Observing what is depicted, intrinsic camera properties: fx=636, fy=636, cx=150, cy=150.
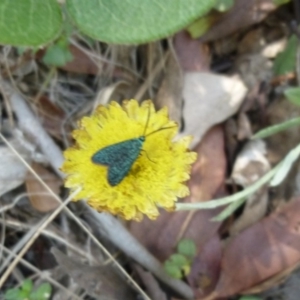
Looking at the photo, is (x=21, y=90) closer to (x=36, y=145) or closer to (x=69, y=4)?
(x=36, y=145)

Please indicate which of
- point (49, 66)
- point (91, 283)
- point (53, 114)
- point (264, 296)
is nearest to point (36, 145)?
point (53, 114)

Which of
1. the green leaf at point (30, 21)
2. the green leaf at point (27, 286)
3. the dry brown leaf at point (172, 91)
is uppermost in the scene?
the green leaf at point (30, 21)

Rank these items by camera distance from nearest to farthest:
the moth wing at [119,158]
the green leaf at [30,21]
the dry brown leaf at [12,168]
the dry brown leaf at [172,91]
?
1. the moth wing at [119,158]
2. the green leaf at [30,21]
3. the dry brown leaf at [12,168]
4. the dry brown leaf at [172,91]

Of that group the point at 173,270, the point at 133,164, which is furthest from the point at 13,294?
the point at 133,164

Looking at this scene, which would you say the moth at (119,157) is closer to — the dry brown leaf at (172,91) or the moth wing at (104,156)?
the moth wing at (104,156)

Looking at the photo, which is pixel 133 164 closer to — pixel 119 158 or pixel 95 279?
pixel 119 158

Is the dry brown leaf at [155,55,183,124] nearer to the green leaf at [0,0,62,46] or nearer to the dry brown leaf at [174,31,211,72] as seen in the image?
→ the dry brown leaf at [174,31,211,72]


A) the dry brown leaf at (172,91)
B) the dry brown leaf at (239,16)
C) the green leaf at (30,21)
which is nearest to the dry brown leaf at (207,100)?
the dry brown leaf at (172,91)
